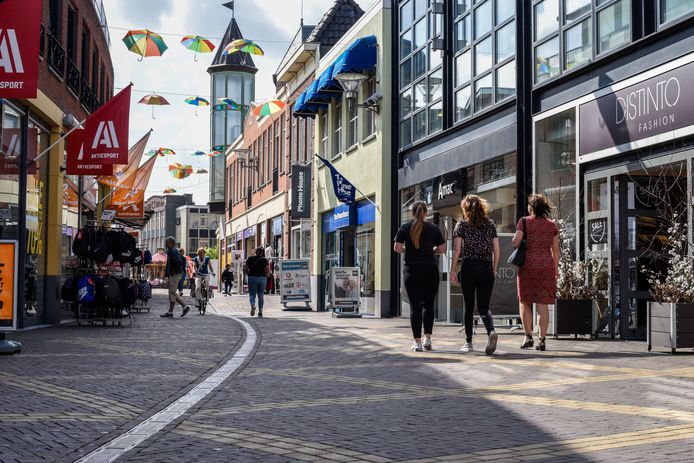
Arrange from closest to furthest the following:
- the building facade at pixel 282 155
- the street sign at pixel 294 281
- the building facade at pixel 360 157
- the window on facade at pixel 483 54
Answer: the window on facade at pixel 483 54
the building facade at pixel 360 157
the street sign at pixel 294 281
the building facade at pixel 282 155

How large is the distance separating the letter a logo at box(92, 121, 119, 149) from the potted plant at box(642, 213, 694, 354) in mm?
10264

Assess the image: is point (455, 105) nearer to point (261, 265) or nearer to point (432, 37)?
point (432, 37)

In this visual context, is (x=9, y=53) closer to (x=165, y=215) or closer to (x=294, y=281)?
(x=294, y=281)

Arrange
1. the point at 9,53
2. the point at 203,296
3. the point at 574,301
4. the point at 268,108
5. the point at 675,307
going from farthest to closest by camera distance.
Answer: the point at 268,108
the point at 203,296
the point at 574,301
the point at 9,53
the point at 675,307

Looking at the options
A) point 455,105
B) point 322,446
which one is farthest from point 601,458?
point 455,105

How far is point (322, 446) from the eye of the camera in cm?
515

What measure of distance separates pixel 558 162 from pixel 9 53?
7958 mm

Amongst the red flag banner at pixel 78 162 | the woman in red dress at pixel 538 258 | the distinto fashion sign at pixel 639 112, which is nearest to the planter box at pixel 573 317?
the woman in red dress at pixel 538 258

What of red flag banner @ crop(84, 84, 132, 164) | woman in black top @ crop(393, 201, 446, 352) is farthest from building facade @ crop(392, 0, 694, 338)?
red flag banner @ crop(84, 84, 132, 164)

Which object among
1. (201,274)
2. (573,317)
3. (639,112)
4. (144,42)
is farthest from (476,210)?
(201,274)

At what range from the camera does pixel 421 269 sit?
35.5 ft

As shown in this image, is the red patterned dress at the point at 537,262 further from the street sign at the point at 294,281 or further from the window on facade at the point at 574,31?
the street sign at the point at 294,281

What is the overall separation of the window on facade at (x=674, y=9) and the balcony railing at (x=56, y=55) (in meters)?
10.5

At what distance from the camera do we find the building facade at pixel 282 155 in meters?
33.3
